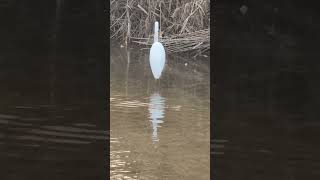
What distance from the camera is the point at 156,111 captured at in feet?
7.18

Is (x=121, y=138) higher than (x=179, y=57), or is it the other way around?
(x=179, y=57)

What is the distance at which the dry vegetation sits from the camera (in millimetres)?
3980

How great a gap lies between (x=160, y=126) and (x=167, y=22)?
8.16 ft

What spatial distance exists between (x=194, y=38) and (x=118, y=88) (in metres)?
1.45

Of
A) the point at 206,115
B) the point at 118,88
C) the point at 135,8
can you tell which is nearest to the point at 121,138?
the point at 206,115

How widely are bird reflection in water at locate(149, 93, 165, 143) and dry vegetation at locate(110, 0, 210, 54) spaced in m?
1.34

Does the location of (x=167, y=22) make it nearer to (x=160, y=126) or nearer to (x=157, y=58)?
(x=157, y=58)

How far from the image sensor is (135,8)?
4.51 meters
